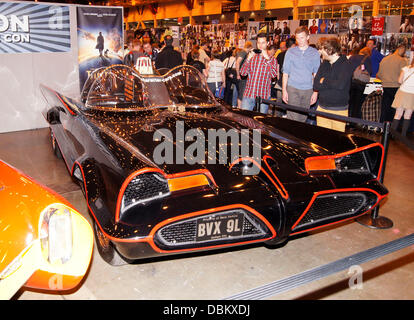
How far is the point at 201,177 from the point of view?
263cm

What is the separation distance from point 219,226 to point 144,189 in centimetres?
54

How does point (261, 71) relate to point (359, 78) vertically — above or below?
above

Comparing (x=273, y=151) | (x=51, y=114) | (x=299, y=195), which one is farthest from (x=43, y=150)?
(x=299, y=195)

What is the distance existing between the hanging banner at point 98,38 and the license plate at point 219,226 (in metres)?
6.18

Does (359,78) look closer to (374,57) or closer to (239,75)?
(374,57)

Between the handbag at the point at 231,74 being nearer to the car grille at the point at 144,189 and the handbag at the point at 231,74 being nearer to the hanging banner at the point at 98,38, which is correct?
the hanging banner at the point at 98,38

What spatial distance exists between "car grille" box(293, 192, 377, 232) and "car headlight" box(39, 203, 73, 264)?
1.53 meters

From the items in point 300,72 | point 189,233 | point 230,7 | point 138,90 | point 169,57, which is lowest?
point 189,233

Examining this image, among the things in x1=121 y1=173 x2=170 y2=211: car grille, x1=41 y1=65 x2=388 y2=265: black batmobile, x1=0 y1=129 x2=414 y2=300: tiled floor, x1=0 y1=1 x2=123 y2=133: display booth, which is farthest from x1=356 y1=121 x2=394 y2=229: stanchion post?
x1=0 y1=1 x2=123 y2=133: display booth

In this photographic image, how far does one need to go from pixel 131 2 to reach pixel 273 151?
27.6m

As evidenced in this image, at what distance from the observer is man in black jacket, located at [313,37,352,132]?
193 inches

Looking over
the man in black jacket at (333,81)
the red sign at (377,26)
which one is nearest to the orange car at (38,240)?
the man in black jacket at (333,81)

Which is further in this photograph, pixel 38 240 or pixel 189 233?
pixel 189 233

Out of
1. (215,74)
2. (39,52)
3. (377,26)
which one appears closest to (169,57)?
(215,74)
